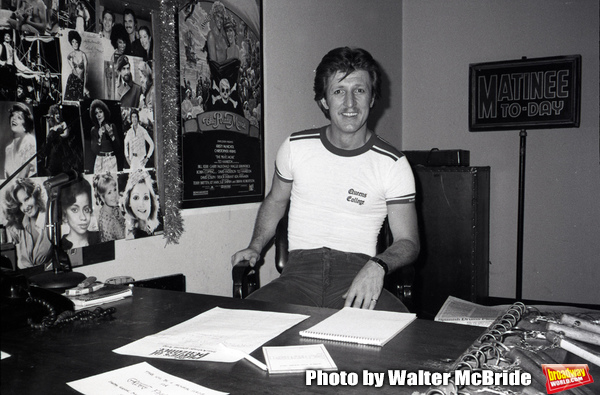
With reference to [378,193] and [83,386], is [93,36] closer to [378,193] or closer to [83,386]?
[378,193]

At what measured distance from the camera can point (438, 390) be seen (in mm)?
646

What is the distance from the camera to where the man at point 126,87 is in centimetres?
183

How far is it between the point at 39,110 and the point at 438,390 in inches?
56.6

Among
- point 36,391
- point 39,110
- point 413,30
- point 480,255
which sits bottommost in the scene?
point 480,255

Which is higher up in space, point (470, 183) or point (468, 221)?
point (470, 183)

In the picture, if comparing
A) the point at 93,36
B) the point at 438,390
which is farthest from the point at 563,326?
the point at 93,36

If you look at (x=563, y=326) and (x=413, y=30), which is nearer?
(x=563, y=326)

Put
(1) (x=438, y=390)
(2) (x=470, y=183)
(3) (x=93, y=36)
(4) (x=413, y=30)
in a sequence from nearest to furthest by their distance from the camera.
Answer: (1) (x=438, y=390)
(3) (x=93, y=36)
(2) (x=470, y=183)
(4) (x=413, y=30)

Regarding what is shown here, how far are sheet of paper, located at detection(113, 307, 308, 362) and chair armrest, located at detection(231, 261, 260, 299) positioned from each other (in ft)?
1.71

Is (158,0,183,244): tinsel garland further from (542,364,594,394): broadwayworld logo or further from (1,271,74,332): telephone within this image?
(542,364,594,394): broadwayworld logo

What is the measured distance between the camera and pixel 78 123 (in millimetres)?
1682

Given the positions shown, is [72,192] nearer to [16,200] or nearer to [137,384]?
[16,200]

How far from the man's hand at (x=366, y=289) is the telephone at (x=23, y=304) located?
0.85 metres

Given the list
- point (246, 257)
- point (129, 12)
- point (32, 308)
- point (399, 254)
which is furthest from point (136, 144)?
point (399, 254)
